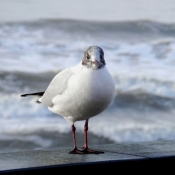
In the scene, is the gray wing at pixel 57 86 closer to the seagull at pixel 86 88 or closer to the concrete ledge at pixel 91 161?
the seagull at pixel 86 88

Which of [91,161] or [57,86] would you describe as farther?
[57,86]

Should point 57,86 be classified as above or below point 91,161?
above

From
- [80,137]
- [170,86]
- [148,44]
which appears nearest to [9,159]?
[80,137]

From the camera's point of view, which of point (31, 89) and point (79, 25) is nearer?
point (31, 89)

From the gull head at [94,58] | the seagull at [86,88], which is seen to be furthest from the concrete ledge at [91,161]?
the gull head at [94,58]

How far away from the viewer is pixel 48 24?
663 cm

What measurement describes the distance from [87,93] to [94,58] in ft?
0.41

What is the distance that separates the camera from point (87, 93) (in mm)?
2143

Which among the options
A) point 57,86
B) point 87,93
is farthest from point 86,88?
point 57,86

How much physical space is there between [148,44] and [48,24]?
1.09 metres

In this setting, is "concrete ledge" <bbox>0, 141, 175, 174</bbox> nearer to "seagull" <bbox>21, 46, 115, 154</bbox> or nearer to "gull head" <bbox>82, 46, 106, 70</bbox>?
"seagull" <bbox>21, 46, 115, 154</bbox>

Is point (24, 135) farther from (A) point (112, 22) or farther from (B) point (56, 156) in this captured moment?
(B) point (56, 156)

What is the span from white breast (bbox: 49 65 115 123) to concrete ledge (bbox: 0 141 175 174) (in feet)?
0.57

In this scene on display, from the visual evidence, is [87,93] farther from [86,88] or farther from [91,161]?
[91,161]
